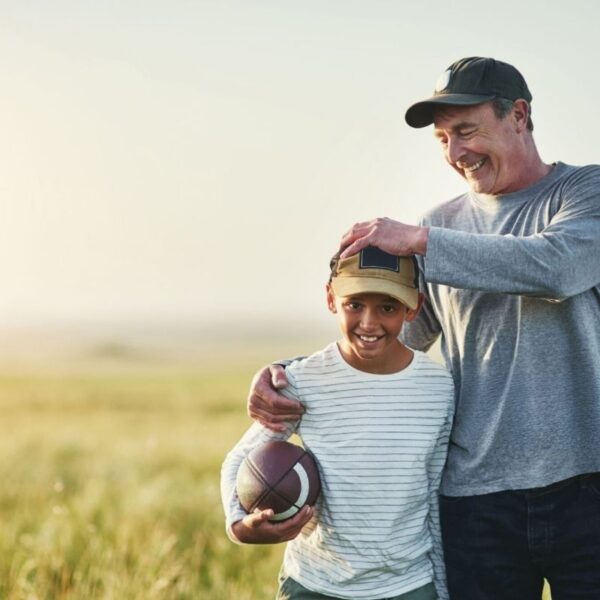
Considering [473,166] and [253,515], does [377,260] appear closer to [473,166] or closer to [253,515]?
[473,166]

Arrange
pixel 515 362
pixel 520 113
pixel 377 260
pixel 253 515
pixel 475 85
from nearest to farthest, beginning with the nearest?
1. pixel 253 515
2. pixel 377 260
3. pixel 515 362
4. pixel 475 85
5. pixel 520 113

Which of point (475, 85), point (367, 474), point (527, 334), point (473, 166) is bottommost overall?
point (367, 474)

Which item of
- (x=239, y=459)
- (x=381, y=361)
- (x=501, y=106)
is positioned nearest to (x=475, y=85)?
(x=501, y=106)

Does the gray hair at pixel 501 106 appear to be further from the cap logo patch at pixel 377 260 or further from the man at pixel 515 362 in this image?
the cap logo patch at pixel 377 260

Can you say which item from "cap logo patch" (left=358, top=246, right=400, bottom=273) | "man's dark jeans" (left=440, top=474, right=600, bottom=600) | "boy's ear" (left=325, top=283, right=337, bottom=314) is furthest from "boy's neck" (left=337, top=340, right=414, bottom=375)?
"man's dark jeans" (left=440, top=474, right=600, bottom=600)

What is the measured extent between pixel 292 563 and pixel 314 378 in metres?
0.82

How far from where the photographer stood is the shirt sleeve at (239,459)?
4182 millimetres

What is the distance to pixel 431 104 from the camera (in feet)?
14.9

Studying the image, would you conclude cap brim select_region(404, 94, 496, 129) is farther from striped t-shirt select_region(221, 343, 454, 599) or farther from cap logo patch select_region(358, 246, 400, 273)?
striped t-shirt select_region(221, 343, 454, 599)

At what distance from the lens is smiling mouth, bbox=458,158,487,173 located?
14.7 feet

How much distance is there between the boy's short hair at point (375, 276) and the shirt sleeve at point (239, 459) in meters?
0.52

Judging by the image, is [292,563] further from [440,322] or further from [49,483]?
[49,483]

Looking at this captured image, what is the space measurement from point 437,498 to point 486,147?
61.9 inches

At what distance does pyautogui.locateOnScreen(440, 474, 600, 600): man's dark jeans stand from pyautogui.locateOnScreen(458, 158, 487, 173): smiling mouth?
143cm
